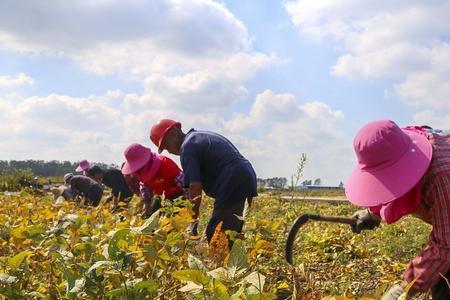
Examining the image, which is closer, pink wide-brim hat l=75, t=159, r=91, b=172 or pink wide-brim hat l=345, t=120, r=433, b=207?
pink wide-brim hat l=345, t=120, r=433, b=207

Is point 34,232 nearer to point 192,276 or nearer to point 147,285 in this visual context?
point 147,285

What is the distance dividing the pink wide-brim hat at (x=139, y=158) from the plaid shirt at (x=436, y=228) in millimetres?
Answer: 3117

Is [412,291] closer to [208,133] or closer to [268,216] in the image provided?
[208,133]

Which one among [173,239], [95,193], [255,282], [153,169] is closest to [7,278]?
[173,239]

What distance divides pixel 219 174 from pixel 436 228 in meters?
2.01

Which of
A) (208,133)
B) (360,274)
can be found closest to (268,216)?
(360,274)

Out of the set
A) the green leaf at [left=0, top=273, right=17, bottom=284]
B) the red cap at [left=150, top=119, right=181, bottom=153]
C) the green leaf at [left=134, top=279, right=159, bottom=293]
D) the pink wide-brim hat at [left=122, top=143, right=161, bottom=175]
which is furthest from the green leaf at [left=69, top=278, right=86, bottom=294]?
the pink wide-brim hat at [left=122, top=143, right=161, bottom=175]

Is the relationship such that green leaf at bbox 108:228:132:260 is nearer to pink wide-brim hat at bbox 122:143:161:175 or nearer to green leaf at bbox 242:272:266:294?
green leaf at bbox 242:272:266:294

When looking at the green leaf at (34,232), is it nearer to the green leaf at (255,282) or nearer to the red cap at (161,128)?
the green leaf at (255,282)

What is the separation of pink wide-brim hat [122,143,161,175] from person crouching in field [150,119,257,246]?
969mm

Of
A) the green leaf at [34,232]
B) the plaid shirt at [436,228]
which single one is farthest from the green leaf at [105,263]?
the plaid shirt at [436,228]

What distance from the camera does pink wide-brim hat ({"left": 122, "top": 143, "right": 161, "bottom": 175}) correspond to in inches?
195

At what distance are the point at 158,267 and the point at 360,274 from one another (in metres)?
3.11

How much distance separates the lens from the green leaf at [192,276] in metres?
1.27
